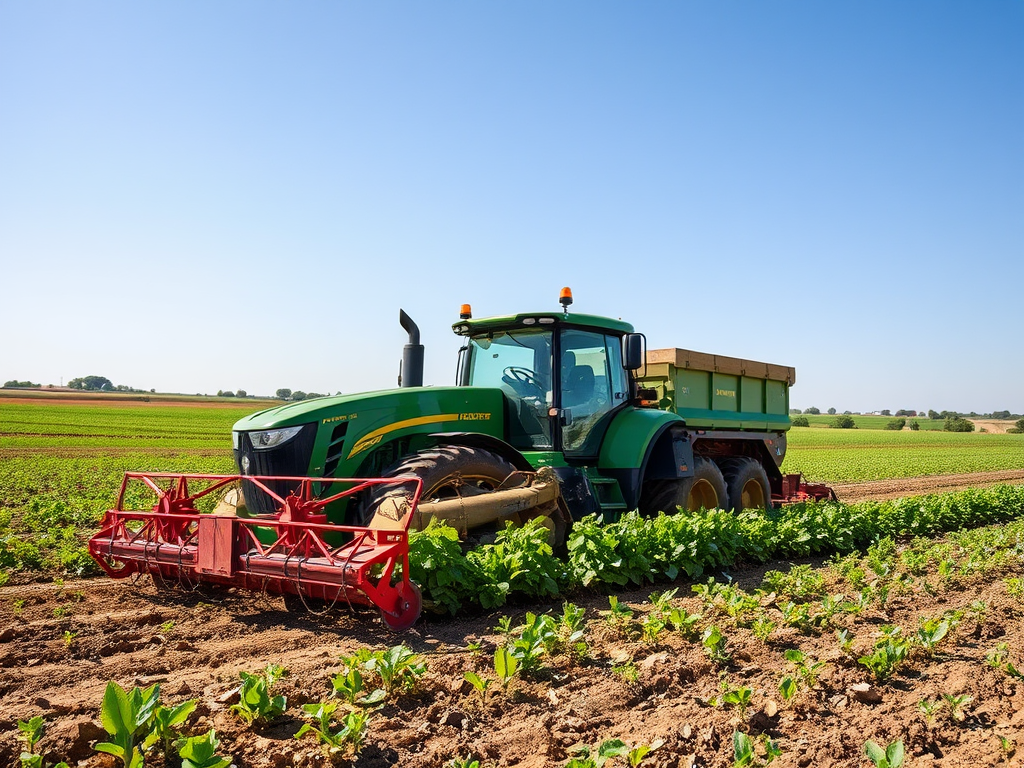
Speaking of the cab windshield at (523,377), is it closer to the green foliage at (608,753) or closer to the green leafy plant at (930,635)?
the green leafy plant at (930,635)

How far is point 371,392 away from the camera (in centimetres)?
675

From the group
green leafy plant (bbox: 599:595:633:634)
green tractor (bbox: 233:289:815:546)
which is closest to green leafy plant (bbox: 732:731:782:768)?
green leafy plant (bbox: 599:595:633:634)

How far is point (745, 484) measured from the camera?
1031cm

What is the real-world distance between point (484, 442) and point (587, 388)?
1775 mm

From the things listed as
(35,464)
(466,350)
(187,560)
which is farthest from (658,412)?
(35,464)

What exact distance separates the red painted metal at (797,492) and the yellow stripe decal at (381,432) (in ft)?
22.3

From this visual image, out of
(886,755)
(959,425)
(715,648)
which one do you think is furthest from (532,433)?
(959,425)

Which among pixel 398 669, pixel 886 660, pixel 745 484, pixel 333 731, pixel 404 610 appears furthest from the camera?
pixel 745 484

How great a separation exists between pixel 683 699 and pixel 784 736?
528 mm

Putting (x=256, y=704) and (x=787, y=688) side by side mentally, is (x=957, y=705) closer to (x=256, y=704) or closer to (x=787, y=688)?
(x=787, y=688)

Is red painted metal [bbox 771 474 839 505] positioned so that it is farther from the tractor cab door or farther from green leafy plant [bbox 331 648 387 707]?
green leafy plant [bbox 331 648 387 707]

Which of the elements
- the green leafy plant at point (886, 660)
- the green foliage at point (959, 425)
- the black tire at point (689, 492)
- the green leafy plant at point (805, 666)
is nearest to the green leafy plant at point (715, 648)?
the green leafy plant at point (805, 666)

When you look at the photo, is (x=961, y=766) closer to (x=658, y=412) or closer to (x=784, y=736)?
(x=784, y=736)

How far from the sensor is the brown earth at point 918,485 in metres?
18.4
